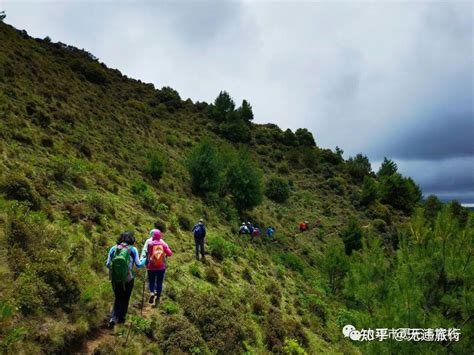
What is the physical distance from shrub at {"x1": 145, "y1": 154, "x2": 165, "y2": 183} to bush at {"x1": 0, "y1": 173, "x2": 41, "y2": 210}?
1475 cm

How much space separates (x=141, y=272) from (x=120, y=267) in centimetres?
396

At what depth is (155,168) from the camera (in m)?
25.7

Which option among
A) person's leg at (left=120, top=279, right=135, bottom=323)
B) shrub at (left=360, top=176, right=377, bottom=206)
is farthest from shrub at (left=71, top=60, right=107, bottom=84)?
person's leg at (left=120, top=279, right=135, bottom=323)

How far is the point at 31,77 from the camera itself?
2875 centimetres

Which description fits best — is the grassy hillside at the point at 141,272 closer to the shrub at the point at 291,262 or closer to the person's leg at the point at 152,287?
the shrub at the point at 291,262

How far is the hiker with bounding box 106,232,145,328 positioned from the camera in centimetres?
595

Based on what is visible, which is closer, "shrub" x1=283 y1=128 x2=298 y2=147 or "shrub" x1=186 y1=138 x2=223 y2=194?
"shrub" x1=186 y1=138 x2=223 y2=194

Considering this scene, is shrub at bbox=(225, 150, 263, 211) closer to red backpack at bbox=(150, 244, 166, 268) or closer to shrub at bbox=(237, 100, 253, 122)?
red backpack at bbox=(150, 244, 166, 268)

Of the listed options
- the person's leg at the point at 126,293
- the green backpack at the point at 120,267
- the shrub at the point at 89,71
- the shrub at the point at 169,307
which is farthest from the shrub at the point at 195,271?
the shrub at the point at 89,71

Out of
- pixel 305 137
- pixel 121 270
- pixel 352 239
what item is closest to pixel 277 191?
pixel 352 239

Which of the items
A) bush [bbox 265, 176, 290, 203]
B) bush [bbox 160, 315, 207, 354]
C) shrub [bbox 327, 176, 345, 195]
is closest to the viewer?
bush [bbox 160, 315, 207, 354]

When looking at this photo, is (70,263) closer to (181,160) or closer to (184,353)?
(184,353)

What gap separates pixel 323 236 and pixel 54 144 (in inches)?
1242

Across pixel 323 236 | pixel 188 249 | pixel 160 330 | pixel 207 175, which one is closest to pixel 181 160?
pixel 207 175
